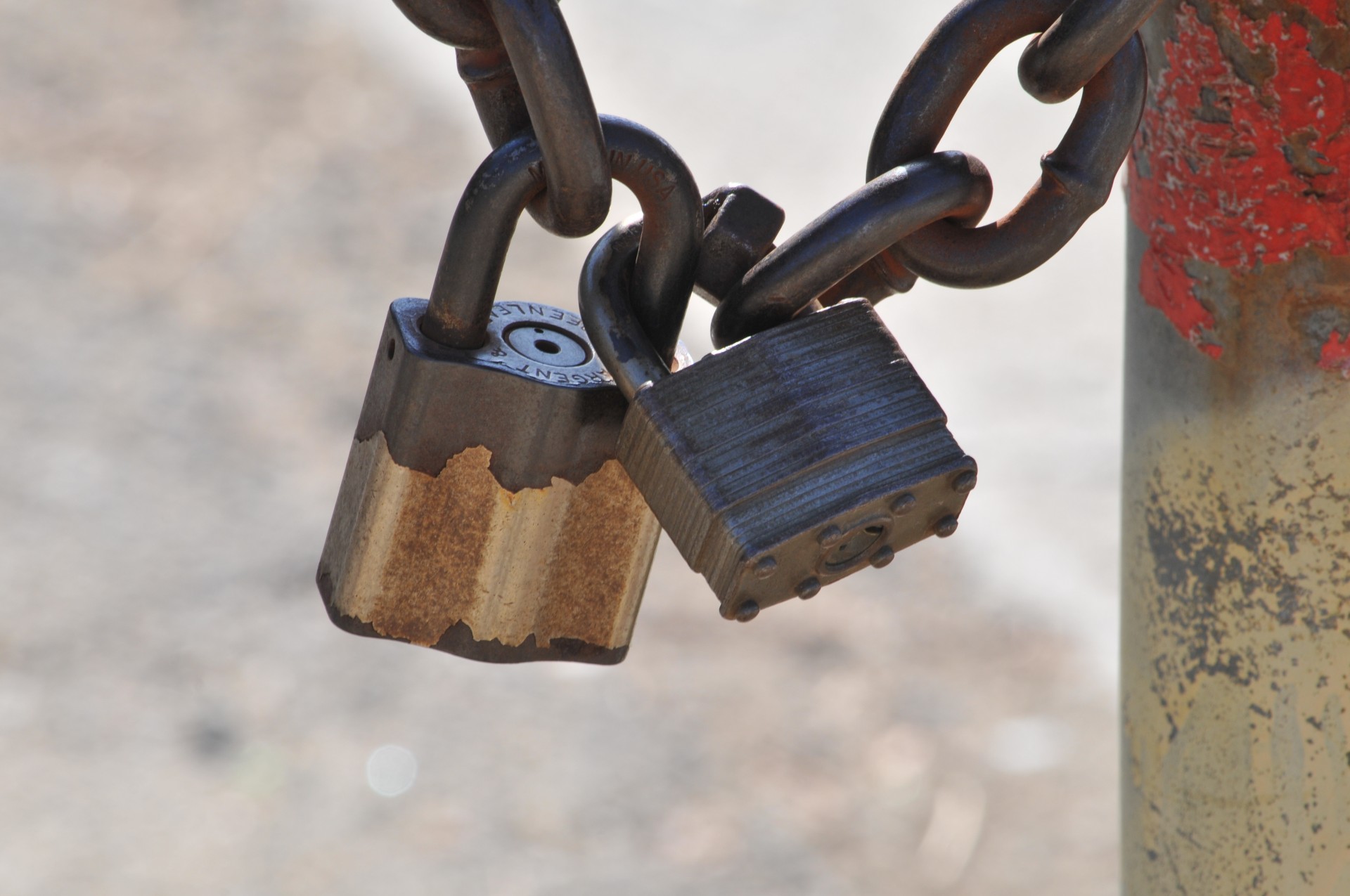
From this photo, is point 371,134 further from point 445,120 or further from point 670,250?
point 670,250

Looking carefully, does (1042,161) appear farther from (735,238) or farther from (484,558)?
(484,558)

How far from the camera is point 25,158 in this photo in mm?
2896

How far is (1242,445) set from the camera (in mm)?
630

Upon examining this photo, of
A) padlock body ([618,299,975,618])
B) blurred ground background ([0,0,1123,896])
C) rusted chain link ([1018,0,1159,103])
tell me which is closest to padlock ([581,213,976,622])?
padlock body ([618,299,975,618])

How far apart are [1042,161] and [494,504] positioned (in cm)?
26

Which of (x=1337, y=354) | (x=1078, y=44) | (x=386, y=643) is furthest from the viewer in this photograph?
(x=386, y=643)

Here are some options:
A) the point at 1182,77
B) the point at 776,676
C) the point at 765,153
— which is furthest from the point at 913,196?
the point at 765,153

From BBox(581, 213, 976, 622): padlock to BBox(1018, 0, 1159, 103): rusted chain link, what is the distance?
0.10 meters

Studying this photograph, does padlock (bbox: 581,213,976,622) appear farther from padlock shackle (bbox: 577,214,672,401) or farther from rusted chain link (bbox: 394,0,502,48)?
rusted chain link (bbox: 394,0,502,48)

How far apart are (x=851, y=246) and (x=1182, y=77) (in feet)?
0.59

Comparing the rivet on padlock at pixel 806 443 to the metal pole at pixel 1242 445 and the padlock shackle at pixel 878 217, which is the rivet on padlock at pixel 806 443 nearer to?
the padlock shackle at pixel 878 217

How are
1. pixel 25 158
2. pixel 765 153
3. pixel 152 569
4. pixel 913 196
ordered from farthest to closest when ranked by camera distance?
1. pixel 765 153
2. pixel 25 158
3. pixel 152 569
4. pixel 913 196

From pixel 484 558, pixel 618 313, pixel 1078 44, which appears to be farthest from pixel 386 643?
pixel 1078 44

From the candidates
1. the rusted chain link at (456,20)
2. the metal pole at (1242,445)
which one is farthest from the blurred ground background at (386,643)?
the rusted chain link at (456,20)
